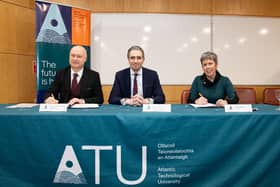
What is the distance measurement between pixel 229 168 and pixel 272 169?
0.26 m

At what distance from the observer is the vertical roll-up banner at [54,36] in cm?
344

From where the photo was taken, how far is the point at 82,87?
237 cm

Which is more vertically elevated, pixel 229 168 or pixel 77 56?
pixel 77 56

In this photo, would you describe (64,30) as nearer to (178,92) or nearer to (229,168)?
(178,92)

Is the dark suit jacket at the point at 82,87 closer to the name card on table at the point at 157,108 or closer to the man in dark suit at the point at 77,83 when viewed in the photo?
the man in dark suit at the point at 77,83

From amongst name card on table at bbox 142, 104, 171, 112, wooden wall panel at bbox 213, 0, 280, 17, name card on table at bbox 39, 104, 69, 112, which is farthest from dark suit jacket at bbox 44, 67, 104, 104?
wooden wall panel at bbox 213, 0, 280, 17

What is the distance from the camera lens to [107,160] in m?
1.55

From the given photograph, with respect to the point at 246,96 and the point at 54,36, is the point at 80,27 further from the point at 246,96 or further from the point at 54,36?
the point at 246,96

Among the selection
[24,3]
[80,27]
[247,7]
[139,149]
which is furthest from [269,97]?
[24,3]

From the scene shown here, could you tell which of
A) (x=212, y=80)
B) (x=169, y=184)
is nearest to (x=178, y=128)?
(x=169, y=184)

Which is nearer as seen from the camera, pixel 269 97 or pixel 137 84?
pixel 137 84

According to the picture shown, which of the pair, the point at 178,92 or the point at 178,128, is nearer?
the point at 178,128

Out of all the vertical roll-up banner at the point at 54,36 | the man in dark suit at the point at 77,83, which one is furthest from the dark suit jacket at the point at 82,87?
the vertical roll-up banner at the point at 54,36

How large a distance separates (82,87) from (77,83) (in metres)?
0.06
